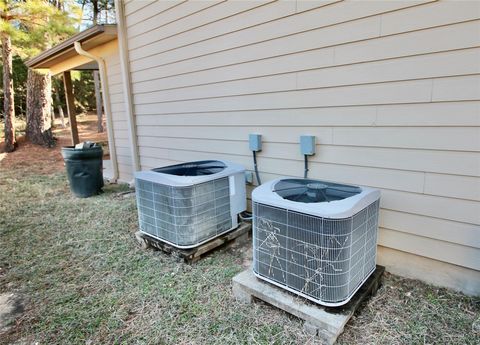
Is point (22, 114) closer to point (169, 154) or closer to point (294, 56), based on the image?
point (169, 154)

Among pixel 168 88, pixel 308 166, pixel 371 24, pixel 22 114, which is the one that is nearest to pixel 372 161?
pixel 308 166

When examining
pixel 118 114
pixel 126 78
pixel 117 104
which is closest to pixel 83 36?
pixel 126 78

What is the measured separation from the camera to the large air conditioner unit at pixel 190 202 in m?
2.36

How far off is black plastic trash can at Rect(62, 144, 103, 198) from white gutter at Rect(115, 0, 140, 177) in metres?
0.52

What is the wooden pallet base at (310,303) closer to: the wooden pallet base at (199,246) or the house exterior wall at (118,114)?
the wooden pallet base at (199,246)

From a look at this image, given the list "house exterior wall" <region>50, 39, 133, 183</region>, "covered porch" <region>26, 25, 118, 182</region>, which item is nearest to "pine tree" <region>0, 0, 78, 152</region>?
"covered porch" <region>26, 25, 118, 182</region>

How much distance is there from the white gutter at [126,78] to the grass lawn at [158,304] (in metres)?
1.80

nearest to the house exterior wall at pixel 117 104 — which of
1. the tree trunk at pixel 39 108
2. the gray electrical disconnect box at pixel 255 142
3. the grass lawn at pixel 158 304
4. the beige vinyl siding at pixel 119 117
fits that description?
the beige vinyl siding at pixel 119 117

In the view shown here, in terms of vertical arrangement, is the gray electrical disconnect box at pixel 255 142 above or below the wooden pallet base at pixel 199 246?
above

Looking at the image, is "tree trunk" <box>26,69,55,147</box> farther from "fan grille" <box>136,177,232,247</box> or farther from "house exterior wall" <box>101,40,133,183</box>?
"fan grille" <box>136,177,232,247</box>

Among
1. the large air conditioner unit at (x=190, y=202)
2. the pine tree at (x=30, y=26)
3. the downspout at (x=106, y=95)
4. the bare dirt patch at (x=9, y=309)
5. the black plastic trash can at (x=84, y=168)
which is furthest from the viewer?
the pine tree at (x=30, y=26)

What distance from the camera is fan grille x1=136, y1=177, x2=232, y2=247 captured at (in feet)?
7.73

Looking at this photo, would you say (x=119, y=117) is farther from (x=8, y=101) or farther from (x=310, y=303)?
Answer: (x=8, y=101)

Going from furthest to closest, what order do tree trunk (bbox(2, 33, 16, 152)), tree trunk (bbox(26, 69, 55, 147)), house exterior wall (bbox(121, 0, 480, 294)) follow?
tree trunk (bbox(26, 69, 55, 147)) → tree trunk (bbox(2, 33, 16, 152)) → house exterior wall (bbox(121, 0, 480, 294))
